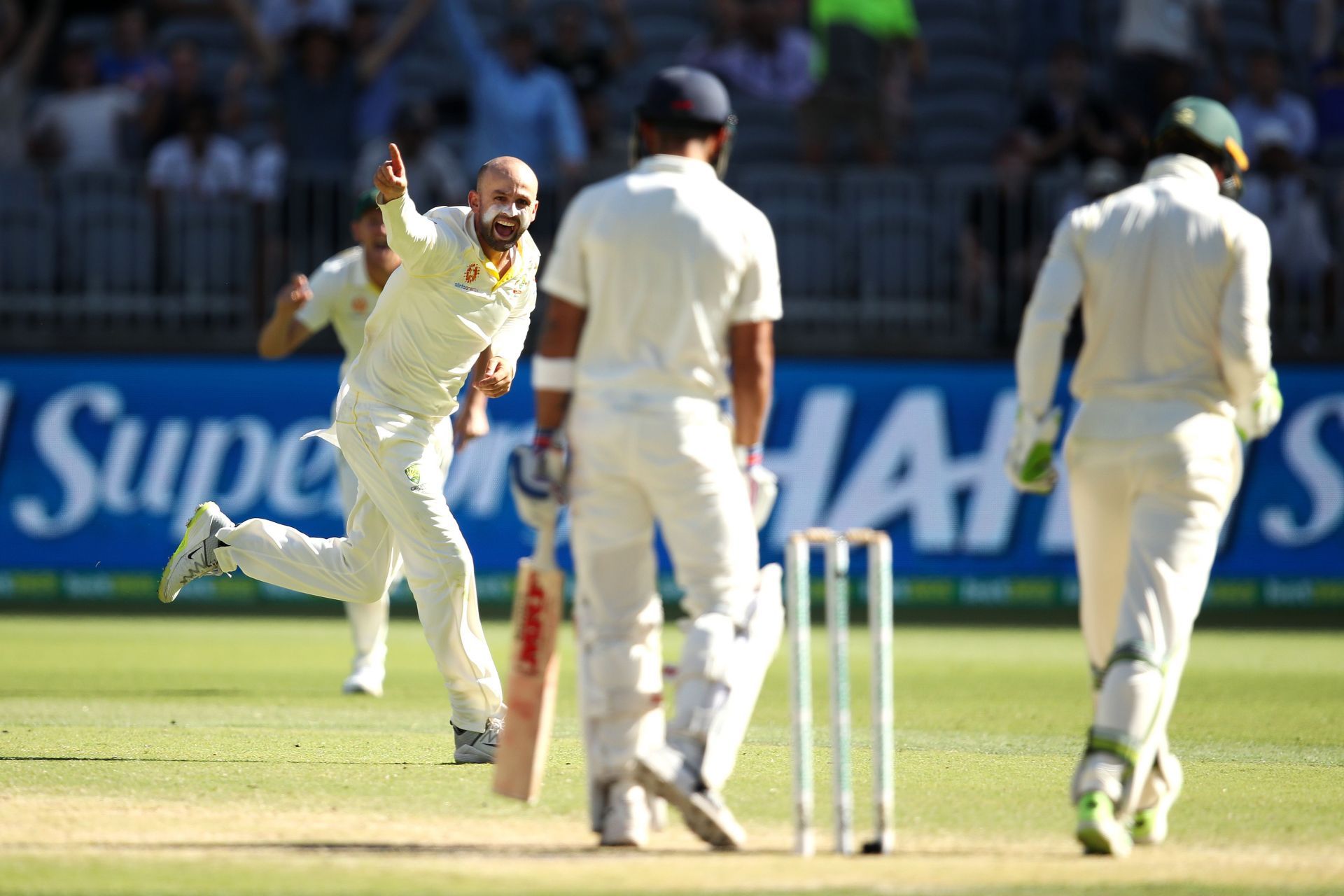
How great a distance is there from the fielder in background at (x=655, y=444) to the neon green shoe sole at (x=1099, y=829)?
98cm

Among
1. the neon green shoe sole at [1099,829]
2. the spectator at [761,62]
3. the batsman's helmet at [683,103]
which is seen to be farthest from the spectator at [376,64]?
the neon green shoe sole at [1099,829]

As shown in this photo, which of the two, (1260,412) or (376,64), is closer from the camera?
(1260,412)

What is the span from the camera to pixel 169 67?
17.4 meters

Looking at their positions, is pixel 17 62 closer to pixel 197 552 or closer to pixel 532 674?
pixel 197 552

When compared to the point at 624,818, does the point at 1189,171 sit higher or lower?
higher

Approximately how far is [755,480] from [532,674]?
0.86 m

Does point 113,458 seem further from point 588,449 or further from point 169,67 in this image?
point 588,449

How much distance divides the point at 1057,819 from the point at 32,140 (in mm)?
13058

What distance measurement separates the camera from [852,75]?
16.2 m

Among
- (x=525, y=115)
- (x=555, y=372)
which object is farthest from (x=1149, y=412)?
(x=525, y=115)

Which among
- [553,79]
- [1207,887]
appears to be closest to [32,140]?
[553,79]

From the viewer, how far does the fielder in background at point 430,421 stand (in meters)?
7.30

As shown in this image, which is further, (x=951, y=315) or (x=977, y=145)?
(x=977, y=145)

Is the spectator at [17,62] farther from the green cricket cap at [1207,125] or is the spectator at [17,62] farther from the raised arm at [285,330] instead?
the green cricket cap at [1207,125]
